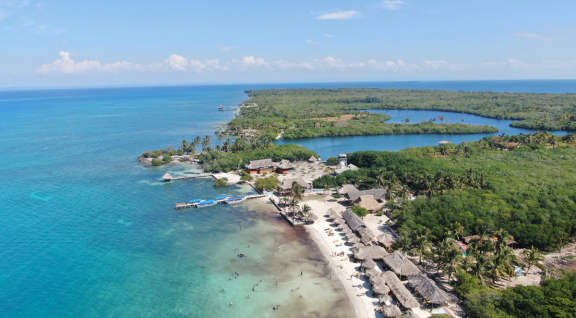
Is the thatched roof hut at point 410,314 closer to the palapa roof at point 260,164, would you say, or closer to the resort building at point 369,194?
the resort building at point 369,194

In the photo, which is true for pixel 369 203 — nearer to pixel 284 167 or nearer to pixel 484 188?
pixel 484 188

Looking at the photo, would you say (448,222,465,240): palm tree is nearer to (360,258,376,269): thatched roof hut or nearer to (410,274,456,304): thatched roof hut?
(410,274,456,304): thatched roof hut

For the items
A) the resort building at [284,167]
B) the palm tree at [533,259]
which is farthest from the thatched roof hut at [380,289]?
the resort building at [284,167]

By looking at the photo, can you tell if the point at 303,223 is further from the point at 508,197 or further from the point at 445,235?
the point at 508,197

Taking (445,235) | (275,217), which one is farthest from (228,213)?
(445,235)

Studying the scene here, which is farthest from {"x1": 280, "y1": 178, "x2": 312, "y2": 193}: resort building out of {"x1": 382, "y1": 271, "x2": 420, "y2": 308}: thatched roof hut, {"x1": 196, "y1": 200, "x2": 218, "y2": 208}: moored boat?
{"x1": 382, "y1": 271, "x2": 420, "y2": 308}: thatched roof hut

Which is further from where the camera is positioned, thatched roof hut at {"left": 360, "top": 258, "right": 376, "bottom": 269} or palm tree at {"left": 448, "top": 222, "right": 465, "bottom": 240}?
palm tree at {"left": 448, "top": 222, "right": 465, "bottom": 240}

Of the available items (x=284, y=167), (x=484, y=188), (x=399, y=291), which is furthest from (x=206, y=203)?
(x=484, y=188)
